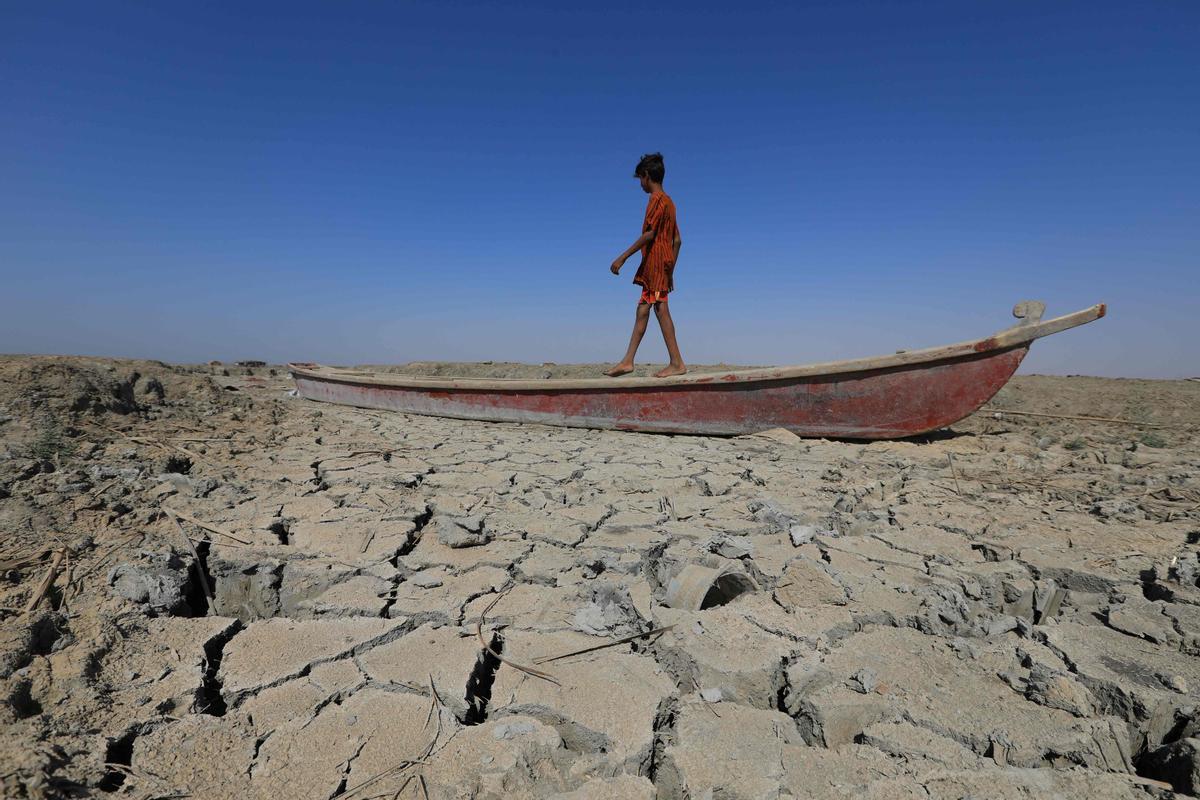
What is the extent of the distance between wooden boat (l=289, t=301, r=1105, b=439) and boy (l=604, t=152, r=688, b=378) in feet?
1.31

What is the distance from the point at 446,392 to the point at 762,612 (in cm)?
430

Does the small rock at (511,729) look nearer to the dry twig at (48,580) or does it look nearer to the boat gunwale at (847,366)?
the dry twig at (48,580)

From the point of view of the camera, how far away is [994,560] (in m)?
1.91

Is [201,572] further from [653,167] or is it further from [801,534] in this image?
[653,167]

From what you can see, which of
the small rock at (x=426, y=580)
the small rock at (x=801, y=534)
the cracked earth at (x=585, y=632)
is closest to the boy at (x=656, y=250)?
the cracked earth at (x=585, y=632)

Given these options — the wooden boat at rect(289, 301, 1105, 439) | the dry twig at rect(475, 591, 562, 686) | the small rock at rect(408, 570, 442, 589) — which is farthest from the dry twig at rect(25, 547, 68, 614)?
the wooden boat at rect(289, 301, 1105, 439)

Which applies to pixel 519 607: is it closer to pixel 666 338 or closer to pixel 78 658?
pixel 78 658

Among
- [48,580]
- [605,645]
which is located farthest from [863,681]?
[48,580]

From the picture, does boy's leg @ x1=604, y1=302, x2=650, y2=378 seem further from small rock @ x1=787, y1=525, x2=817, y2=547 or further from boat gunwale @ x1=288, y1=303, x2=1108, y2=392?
small rock @ x1=787, y1=525, x2=817, y2=547

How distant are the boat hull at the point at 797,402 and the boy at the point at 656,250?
1.24ft

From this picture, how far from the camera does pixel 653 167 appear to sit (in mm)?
4383

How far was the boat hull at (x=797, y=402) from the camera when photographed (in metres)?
3.60

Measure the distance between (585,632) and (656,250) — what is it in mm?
3531

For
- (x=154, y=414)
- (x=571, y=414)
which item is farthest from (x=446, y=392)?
(x=154, y=414)
